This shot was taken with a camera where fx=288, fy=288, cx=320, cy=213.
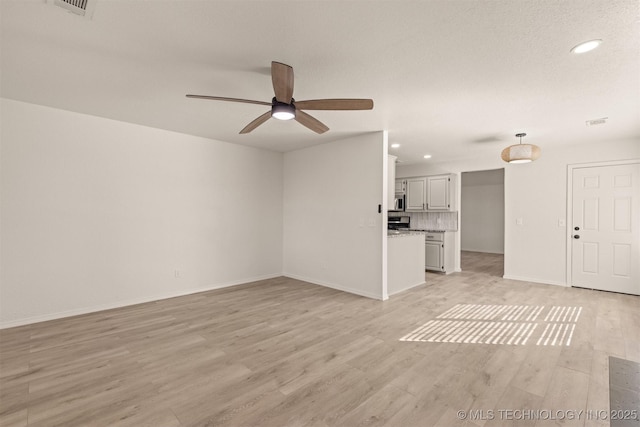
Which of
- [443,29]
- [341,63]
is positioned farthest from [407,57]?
[341,63]

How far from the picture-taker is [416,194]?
285 inches

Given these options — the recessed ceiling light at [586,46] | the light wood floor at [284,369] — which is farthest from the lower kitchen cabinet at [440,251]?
the recessed ceiling light at [586,46]

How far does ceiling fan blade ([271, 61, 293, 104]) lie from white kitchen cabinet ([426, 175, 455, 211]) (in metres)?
5.31

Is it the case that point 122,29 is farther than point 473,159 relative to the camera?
No

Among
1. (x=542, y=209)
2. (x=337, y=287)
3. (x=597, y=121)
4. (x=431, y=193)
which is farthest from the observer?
(x=431, y=193)

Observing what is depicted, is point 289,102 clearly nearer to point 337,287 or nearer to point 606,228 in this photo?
point 337,287

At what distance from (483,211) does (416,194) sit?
4.49 meters

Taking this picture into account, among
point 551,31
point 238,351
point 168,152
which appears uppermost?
point 551,31

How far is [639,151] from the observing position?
4.64 m

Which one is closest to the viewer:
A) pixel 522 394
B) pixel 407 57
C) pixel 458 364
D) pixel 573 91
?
pixel 522 394

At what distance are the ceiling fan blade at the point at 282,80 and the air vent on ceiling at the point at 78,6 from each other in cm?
115

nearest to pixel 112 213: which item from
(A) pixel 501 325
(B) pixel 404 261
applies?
(B) pixel 404 261

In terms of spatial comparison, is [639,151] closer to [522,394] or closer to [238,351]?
[522,394]

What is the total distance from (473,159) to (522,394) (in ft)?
18.1
